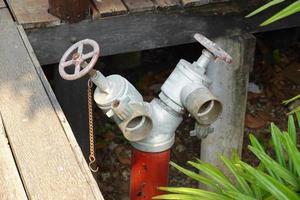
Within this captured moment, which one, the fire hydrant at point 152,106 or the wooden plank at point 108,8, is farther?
the wooden plank at point 108,8

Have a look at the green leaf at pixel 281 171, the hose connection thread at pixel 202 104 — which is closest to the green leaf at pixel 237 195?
the green leaf at pixel 281 171

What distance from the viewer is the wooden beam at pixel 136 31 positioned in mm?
2908

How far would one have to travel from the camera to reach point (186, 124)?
15.3 ft

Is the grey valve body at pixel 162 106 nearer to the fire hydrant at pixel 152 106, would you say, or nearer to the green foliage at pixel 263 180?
the fire hydrant at pixel 152 106

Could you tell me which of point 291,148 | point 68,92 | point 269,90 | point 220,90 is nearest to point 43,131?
point 291,148

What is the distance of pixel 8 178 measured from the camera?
1.84 meters

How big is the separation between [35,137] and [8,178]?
0.21 m

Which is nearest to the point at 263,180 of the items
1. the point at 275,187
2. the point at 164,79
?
the point at 275,187

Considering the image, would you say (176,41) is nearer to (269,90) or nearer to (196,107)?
(196,107)

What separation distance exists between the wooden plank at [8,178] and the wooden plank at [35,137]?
0.02 meters

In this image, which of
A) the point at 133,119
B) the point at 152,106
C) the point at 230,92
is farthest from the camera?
the point at 230,92

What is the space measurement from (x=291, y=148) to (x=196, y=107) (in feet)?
1.69

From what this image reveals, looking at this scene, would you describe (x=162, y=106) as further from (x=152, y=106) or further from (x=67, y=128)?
(x=67, y=128)

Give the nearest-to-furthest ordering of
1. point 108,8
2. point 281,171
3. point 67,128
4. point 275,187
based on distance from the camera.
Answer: point 275,187, point 281,171, point 67,128, point 108,8
